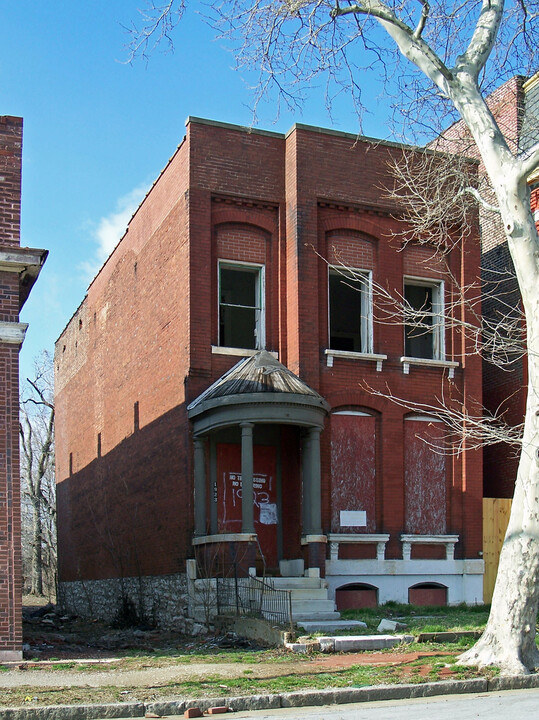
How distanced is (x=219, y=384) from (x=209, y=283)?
7.50ft

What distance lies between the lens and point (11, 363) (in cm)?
1398

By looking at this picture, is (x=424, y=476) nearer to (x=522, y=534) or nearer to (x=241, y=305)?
(x=241, y=305)

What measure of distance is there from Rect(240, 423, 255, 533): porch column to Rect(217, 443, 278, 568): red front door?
4.40 ft

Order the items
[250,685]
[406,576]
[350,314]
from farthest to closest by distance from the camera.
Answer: [350,314], [406,576], [250,685]

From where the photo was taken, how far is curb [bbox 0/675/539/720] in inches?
359

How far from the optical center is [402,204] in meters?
20.8

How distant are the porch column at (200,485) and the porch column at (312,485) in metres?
1.98

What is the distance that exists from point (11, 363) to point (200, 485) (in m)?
5.70

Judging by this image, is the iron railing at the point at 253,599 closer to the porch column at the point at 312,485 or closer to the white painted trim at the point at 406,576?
the porch column at the point at 312,485

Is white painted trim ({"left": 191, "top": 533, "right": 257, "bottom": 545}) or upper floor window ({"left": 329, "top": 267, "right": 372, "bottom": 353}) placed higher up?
upper floor window ({"left": 329, "top": 267, "right": 372, "bottom": 353})

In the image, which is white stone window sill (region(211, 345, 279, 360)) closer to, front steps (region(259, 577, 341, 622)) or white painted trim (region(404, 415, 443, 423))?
white painted trim (region(404, 415, 443, 423))

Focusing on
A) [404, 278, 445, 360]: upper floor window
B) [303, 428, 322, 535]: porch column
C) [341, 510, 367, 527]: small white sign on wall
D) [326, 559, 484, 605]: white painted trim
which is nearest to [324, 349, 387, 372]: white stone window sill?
[404, 278, 445, 360]: upper floor window

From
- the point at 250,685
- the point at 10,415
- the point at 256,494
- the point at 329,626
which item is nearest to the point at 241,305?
the point at 256,494

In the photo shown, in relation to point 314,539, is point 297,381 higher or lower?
higher
